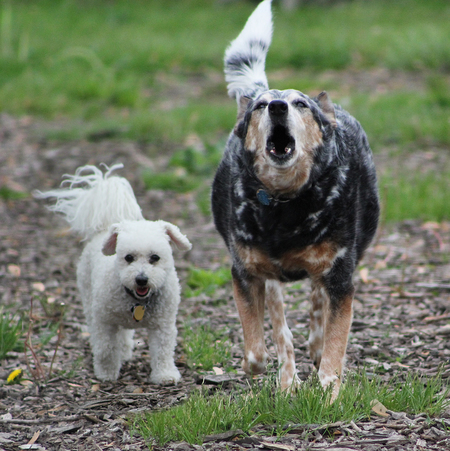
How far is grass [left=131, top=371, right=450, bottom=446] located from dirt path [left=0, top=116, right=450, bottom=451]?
6cm

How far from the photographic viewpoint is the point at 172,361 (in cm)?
409

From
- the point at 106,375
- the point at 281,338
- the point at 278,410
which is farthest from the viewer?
the point at 106,375

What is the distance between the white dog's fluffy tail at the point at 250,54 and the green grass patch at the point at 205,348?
1.45 m

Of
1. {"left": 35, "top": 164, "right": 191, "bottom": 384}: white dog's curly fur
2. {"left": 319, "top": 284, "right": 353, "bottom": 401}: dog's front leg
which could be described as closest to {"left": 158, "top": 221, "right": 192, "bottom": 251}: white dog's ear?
{"left": 35, "top": 164, "right": 191, "bottom": 384}: white dog's curly fur

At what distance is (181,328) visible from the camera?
479 centimetres

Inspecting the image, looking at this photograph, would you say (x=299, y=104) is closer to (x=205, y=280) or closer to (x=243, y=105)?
(x=243, y=105)

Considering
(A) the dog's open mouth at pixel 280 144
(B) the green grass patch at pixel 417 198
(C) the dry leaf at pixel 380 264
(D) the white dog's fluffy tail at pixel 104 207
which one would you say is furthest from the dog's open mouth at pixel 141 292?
(B) the green grass patch at pixel 417 198

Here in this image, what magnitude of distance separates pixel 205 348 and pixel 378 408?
1.34m

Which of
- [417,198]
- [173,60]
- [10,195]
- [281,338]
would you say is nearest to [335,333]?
[281,338]

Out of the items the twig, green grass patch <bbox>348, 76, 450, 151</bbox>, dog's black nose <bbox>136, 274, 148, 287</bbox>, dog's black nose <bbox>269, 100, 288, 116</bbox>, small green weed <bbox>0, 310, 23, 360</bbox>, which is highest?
green grass patch <bbox>348, 76, 450, 151</bbox>

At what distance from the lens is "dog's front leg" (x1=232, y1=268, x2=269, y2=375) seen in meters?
3.65

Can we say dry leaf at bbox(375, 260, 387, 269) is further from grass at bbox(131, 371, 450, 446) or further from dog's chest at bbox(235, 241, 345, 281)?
grass at bbox(131, 371, 450, 446)

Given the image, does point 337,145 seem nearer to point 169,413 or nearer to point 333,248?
point 333,248

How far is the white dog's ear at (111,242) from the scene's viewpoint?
13.4 ft
